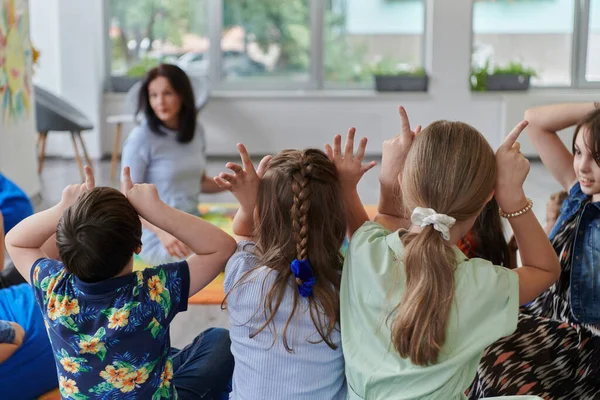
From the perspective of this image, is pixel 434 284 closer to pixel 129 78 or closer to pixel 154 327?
pixel 154 327

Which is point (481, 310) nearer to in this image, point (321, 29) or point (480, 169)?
point (480, 169)

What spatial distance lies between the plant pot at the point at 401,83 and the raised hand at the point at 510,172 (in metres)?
5.90

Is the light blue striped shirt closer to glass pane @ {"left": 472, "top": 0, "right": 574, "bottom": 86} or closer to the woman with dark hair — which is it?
the woman with dark hair

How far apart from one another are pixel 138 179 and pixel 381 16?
16.4ft

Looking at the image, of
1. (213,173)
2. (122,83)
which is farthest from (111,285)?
(122,83)

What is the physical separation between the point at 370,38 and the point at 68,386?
652 cm

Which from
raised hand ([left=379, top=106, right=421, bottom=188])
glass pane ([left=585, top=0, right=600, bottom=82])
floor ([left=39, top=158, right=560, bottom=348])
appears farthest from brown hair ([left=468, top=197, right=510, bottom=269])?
glass pane ([left=585, top=0, right=600, bottom=82])

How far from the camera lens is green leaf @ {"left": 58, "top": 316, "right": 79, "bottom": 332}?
1522 mm

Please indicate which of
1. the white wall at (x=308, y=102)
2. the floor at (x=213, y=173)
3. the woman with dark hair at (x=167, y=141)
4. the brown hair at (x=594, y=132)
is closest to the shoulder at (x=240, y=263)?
the brown hair at (x=594, y=132)

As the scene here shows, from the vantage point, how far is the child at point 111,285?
4.87ft

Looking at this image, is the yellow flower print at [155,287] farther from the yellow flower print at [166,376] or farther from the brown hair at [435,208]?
the brown hair at [435,208]

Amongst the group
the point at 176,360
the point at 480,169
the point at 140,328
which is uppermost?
the point at 480,169

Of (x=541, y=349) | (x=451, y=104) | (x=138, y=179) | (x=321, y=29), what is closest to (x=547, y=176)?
(x=451, y=104)

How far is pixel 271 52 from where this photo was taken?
769 centimetres
